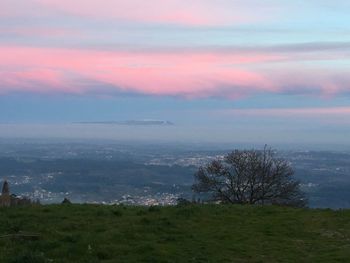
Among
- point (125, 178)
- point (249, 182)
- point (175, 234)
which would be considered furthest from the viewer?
point (125, 178)

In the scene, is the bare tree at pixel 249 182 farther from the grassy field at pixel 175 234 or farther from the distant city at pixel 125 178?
the distant city at pixel 125 178

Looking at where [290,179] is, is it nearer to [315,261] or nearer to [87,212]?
[87,212]

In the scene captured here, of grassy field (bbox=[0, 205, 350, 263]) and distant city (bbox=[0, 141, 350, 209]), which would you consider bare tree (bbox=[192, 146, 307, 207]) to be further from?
distant city (bbox=[0, 141, 350, 209])

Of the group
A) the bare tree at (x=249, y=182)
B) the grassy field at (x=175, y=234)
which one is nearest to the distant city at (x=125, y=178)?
the bare tree at (x=249, y=182)

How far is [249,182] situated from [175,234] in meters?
21.4

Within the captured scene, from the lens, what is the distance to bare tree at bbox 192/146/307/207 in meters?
35.2

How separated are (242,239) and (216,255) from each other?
2451 mm

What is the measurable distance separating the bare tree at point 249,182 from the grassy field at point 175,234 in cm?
1345

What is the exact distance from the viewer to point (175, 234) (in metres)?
15.4

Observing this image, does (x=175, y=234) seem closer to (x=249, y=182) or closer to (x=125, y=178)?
(x=249, y=182)

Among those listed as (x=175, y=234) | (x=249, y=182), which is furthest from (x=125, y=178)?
(x=175, y=234)

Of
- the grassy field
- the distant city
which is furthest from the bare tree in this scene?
the distant city

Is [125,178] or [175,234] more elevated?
[175,234]

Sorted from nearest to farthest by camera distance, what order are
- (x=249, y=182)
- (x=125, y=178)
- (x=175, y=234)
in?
(x=175, y=234)
(x=249, y=182)
(x=125, y=178)
